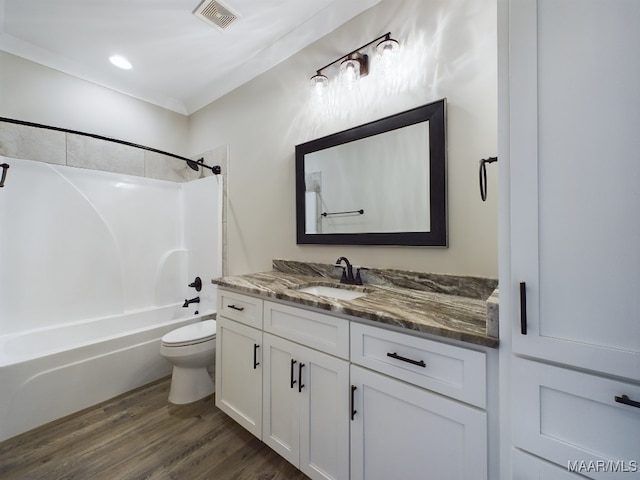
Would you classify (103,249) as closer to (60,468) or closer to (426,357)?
(60,468)

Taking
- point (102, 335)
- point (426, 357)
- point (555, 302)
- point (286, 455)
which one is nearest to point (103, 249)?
point (102, 335)

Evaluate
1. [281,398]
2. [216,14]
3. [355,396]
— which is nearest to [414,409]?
[355,396]

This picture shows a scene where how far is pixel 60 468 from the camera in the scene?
1342 mm

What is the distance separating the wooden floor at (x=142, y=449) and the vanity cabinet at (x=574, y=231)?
1.18 m

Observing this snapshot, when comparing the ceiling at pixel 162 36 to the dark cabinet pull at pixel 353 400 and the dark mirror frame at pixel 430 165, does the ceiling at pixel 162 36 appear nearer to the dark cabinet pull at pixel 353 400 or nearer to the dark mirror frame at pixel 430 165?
the dark mirror frame at pixel 430 165

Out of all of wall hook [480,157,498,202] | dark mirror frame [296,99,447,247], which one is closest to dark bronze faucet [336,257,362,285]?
dark mirror frame [296,99,447,247]

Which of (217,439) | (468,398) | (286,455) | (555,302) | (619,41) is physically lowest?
(217,439)

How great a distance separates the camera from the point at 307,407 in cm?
119

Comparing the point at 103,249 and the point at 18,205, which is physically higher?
the point at 18,205

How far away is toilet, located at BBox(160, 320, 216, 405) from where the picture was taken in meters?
1.84

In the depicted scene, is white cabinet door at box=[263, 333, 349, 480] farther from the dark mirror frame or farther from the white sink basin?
the dark mirror frame

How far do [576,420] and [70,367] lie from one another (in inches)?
99.7

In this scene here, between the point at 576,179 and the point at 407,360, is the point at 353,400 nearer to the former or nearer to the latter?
the point at 407,360

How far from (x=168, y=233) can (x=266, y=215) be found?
1.35 metres
